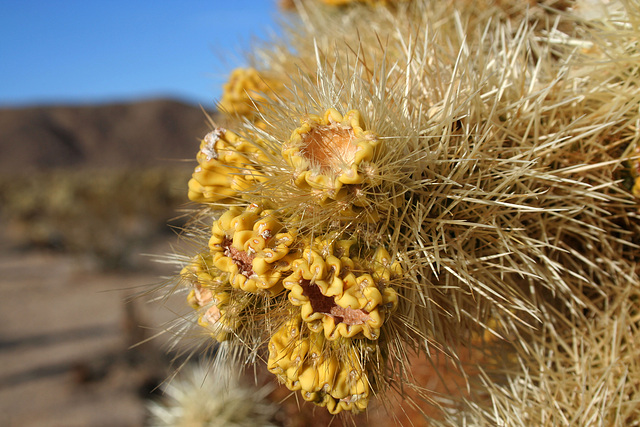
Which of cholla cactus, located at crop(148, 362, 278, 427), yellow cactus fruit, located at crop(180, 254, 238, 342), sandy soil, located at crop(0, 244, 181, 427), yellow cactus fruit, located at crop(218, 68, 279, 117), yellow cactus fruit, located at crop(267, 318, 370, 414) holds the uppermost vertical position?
yellow cactus fruit, located at crop(218, 68, 279, 117)

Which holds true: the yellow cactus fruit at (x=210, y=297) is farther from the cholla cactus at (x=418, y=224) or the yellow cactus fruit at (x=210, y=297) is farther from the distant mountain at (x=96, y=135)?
the distant mountain at (x=96, y=135)

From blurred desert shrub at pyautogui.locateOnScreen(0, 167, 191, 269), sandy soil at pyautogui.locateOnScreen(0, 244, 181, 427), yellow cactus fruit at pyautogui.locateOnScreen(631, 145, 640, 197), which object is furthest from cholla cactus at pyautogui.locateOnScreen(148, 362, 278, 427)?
blurred desert shrub at pyautogui.locateOnScreen(0, 167, 191, 269)

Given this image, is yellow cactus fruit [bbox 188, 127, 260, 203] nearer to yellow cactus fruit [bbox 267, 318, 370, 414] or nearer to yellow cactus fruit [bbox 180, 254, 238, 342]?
yellow cactus fruit [bbox 180, 254, 238, 342]

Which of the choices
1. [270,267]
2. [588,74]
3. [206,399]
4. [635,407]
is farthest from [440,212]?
[206,399]

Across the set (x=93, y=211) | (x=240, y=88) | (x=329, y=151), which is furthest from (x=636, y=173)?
(x=93, y=211)

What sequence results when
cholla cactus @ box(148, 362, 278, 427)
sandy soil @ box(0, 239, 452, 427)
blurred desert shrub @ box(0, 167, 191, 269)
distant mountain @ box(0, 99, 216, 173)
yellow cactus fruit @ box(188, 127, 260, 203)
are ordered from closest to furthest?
yellow cactus fruit @ box(188, 127, 260, 203) < cholla cactus @ box(148, 362, 278, 427) < sandy soil @ box(0, 239, 452, 427) < blurred desert shrub @ box(0, 167, 191, 269) < distant mountain @ box(0, 99, 216, 173)

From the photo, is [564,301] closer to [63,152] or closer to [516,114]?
[516,114]

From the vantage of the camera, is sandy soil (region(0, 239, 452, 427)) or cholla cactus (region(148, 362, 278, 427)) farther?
sandy soil (region(0, 239, 452, 427))

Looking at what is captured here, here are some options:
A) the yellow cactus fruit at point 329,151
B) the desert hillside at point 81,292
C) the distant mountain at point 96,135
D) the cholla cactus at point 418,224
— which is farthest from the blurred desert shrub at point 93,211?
the distant mountain at point 96,135
